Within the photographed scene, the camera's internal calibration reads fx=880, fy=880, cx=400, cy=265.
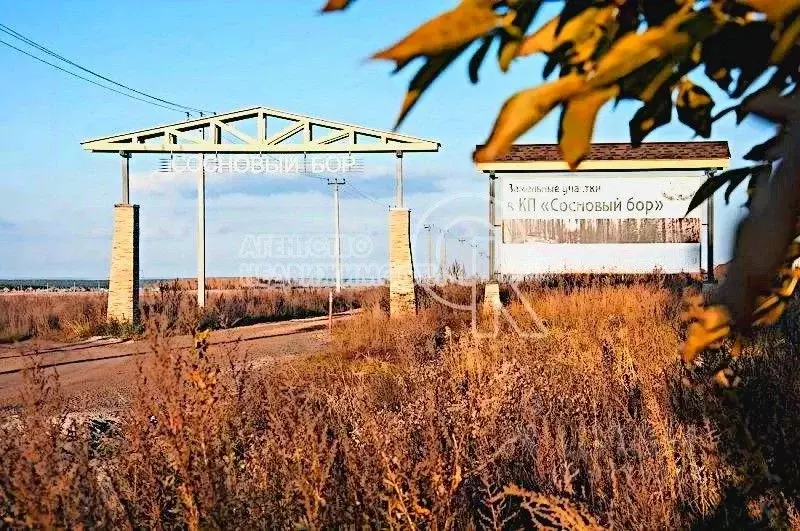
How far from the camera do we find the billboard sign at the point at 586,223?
16.1m

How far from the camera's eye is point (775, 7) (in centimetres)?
82

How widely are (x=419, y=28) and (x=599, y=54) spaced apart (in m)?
0.23

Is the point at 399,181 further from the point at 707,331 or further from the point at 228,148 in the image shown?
the point at 707,331

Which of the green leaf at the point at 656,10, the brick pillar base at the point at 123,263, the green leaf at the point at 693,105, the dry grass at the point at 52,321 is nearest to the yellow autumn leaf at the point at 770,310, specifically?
the green leaf at the point at 693,105

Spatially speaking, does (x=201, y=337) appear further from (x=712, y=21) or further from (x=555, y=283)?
(x=555, y=283)

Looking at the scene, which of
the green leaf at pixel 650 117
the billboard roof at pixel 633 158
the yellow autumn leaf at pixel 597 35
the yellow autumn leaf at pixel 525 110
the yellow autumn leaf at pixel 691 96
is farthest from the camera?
the billboard roof at pixel 633 158

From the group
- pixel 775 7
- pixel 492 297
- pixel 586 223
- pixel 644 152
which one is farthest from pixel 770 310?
pixel 644 152

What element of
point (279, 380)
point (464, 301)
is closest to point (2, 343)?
point (464, 301)

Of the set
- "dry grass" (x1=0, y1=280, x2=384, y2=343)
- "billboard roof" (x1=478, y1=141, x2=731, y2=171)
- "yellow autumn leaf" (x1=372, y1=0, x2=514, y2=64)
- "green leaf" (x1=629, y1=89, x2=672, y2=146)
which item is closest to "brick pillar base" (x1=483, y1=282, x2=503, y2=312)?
"billboard roof" (x1=478, y1=141, x2=731, y2=171)

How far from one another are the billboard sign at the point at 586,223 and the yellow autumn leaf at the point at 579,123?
15388 millimetres

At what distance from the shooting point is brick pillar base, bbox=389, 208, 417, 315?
19.7 meters

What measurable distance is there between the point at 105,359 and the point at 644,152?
10393 millimetres

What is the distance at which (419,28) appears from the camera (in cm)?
Result: 85

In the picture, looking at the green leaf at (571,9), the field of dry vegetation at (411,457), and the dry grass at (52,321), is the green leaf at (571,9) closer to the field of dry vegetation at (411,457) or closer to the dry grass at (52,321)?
the field of dry vegetation at (411,457)
